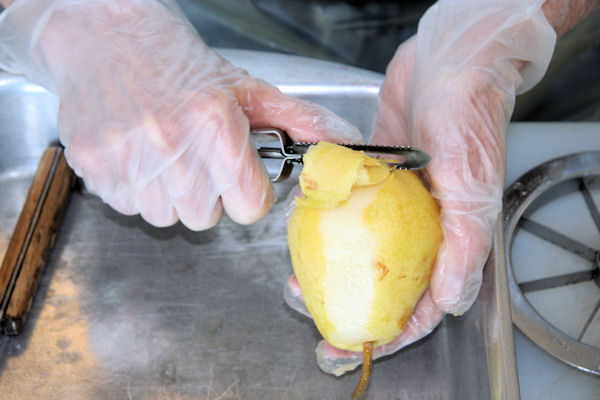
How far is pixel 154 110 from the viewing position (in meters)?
1.07

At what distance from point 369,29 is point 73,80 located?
1010 mm

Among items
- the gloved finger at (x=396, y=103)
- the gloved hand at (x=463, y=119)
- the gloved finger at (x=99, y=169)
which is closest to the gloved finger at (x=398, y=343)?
the gloved hand at (x=463, y=119)

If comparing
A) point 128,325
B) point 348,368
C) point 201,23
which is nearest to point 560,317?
point 348,368

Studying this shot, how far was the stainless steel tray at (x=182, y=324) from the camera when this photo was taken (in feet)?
4.00

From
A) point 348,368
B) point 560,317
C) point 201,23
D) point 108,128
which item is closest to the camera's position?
point 108,128

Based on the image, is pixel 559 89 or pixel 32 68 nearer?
pixel 32 68

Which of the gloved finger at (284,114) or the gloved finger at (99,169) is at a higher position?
the gloved finger at (284,114)

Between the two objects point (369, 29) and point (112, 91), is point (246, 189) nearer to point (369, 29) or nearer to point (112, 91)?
point (112, 91)

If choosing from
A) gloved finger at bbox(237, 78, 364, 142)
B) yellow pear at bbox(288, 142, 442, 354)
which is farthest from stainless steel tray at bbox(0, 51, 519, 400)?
gloved finger at bbox(237, 78, 364, 142)

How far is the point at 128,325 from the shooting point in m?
1.33

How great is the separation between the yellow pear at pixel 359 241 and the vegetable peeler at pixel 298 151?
3cm

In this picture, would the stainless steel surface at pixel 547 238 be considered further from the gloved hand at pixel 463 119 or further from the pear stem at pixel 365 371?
the pear stem at pixel 365 371

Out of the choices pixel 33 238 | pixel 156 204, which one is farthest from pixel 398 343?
pixel 33 238

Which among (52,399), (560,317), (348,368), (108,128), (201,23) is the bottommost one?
(52,399)
